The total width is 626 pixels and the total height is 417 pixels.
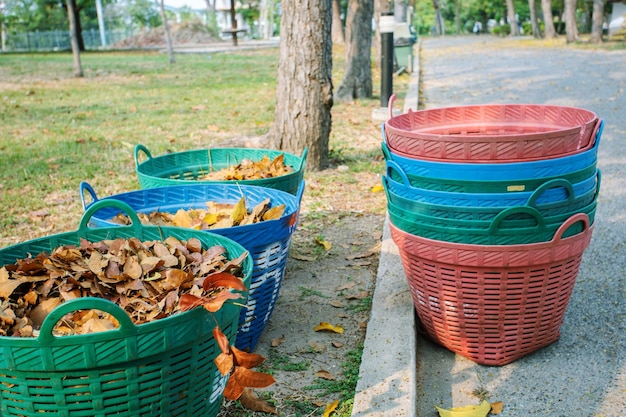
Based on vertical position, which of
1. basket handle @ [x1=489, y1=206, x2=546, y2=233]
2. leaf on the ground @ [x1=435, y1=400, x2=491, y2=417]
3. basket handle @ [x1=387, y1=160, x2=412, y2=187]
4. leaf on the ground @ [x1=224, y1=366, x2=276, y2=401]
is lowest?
leaf on the ground @ [x1=435, y1=400, x2=491, y2=417]

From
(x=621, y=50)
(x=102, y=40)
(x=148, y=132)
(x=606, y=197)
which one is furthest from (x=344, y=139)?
(x=102, y=40)

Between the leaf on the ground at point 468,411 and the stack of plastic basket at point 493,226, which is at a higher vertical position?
the stack of plastic basket at point 493,226

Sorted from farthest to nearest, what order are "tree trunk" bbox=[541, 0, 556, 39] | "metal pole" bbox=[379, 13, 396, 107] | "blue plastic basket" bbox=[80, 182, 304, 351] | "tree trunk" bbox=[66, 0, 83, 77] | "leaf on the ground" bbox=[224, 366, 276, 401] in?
"tree trunk" bbox=[541, 0, 556, 39], "tree trunk" bbox=[66, 0, 83, 77], "metal pole" bbox=[379, 13, 396, 107], "blue plastic basket" bbox=[80, 182, 304, 351], "leaf on the ground" bbox=[224, 366, 276, 401]

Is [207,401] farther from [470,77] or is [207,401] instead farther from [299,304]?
[470,77]

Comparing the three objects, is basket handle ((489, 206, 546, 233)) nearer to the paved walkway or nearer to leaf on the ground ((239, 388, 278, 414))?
the paved walkway

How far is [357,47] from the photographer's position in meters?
10.8

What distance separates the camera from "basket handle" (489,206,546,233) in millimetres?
2611

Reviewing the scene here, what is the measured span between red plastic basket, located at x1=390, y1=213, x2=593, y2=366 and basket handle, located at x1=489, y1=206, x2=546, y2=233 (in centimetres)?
8

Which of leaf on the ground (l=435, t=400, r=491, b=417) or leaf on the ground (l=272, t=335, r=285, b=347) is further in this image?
leaf on the ground (l=272, t=335, r=285, b=347)

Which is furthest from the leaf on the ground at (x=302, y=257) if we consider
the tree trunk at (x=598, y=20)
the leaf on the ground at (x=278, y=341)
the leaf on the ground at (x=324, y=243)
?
the tree trunk at (x=598, y=20)

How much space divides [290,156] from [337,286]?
0.89 metres

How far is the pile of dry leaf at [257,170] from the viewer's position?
12.2 feet

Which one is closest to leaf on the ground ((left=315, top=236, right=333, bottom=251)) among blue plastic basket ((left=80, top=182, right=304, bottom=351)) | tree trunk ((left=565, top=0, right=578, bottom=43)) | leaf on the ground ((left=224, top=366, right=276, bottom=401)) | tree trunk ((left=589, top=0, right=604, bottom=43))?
blue plastic basket ((left=80, top=182, right=304, bottom=351))

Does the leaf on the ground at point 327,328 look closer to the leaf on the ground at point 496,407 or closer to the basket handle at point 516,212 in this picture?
the leaf on the ground at point 496,407
